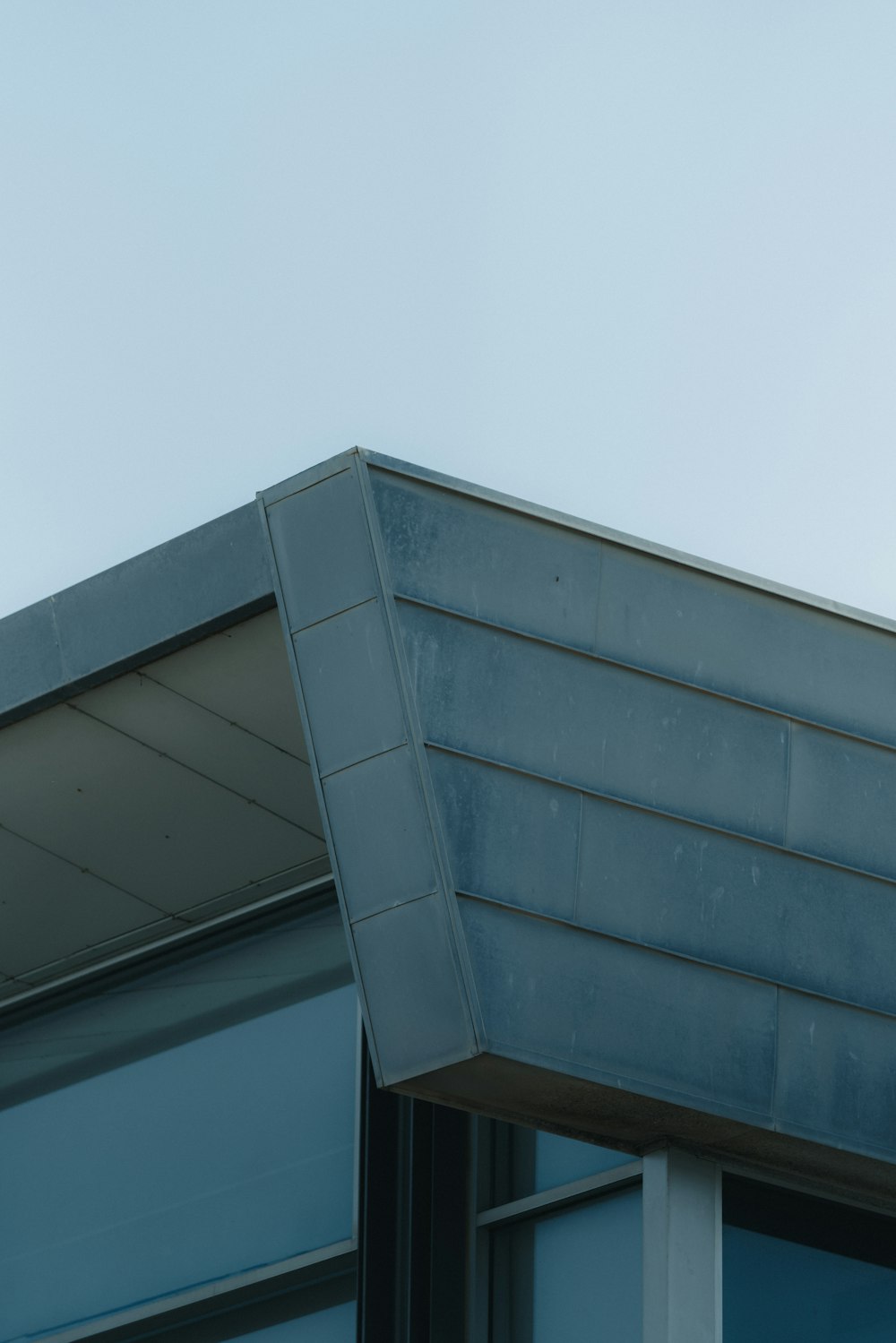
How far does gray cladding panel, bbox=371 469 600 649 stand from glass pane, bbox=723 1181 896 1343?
2691 mm

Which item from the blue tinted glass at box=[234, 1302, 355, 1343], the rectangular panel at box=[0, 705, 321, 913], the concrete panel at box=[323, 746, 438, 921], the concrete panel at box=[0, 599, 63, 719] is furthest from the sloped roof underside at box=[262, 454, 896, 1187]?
the blue tinted glass at box=[234, 1302, 355, 1343]

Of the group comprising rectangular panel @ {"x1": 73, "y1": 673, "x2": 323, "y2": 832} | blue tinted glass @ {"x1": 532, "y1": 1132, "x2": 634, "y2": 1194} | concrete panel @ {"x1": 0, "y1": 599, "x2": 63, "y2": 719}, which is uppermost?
concrete panel @ {"x1": 0, "y1": 599, "x2": 63, "y2": 719}

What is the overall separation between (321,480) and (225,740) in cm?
216

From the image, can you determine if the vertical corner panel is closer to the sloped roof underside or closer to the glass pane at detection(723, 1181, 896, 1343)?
the sloped roof underside

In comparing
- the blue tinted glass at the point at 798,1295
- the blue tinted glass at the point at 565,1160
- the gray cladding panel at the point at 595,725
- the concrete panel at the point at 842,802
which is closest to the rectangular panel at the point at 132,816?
the blue tinted glass at the point at 565,1160

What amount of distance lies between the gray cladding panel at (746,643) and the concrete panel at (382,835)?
118 centimetres

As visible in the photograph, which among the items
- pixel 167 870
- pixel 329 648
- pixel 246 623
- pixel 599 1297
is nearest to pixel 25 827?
pixel 167 870

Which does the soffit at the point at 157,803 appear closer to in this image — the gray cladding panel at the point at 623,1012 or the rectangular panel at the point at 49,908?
the rectangular panel at the point at 49,908

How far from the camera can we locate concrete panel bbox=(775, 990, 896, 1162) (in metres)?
8.74

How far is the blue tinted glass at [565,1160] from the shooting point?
969 cm

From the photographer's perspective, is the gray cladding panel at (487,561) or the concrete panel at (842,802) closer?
the gray cladding panel at (487,561)

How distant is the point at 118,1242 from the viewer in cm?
1189

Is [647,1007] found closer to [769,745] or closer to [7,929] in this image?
[769,745]

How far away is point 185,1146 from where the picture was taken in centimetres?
1184
